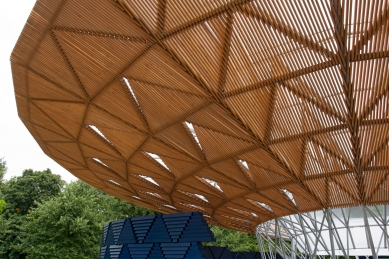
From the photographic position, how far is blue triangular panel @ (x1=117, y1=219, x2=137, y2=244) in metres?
27.5

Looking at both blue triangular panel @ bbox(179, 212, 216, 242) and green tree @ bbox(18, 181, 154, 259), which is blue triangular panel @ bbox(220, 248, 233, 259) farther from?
blue triangular panel @ bbox(179, 212, 216, 242)

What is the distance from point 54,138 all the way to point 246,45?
56.2 ft

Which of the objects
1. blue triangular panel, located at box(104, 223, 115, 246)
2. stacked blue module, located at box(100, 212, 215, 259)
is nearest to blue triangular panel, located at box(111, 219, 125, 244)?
stacked blue module, located at box(100, 212, 215, 259)

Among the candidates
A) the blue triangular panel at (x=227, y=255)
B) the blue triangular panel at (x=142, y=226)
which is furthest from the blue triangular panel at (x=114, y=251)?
the blue triangular panel at (x=227, y=255)

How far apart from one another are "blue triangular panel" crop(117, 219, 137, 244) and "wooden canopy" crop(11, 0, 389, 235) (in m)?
6.45

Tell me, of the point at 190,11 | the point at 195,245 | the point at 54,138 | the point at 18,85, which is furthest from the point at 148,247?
the point at 190,11

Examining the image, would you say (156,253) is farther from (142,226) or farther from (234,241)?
(234,241)

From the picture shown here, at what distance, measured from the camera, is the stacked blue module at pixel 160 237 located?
23.6 m

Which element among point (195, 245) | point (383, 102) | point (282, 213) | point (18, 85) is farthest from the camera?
point (282, 213)

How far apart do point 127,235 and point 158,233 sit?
346cm

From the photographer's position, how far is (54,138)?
25484 millimetres

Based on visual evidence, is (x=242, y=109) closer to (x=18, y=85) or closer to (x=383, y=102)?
(x=383, y=102)

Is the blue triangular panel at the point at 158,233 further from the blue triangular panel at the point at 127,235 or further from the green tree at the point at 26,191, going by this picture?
the green tree at the point at 26,191

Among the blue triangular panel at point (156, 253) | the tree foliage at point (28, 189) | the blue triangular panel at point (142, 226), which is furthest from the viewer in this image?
the tree foliage at point (28, 189)
